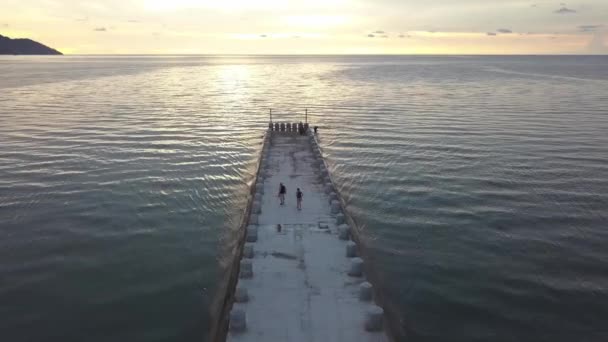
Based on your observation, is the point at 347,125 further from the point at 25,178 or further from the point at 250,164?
the point at 25,178

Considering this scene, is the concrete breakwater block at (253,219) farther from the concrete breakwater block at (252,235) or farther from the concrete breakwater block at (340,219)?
the concrete breakwater block at (340,219)

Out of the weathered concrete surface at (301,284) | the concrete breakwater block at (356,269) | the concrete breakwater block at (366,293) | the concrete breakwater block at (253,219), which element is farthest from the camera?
the concrete breakwater block at (253,219)

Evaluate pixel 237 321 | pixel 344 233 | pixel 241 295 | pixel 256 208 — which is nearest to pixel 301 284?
pixel 241 295

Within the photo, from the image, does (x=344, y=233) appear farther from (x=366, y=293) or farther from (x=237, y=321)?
(x=237, y=321)

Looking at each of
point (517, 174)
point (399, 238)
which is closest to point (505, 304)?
point (399, 238)

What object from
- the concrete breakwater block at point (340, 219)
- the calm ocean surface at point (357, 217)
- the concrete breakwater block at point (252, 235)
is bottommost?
the calm ocean surface at point (357, 217)

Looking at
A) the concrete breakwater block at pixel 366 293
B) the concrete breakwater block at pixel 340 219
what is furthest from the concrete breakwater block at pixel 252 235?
the concrete breakwater block at pixel 366 293
